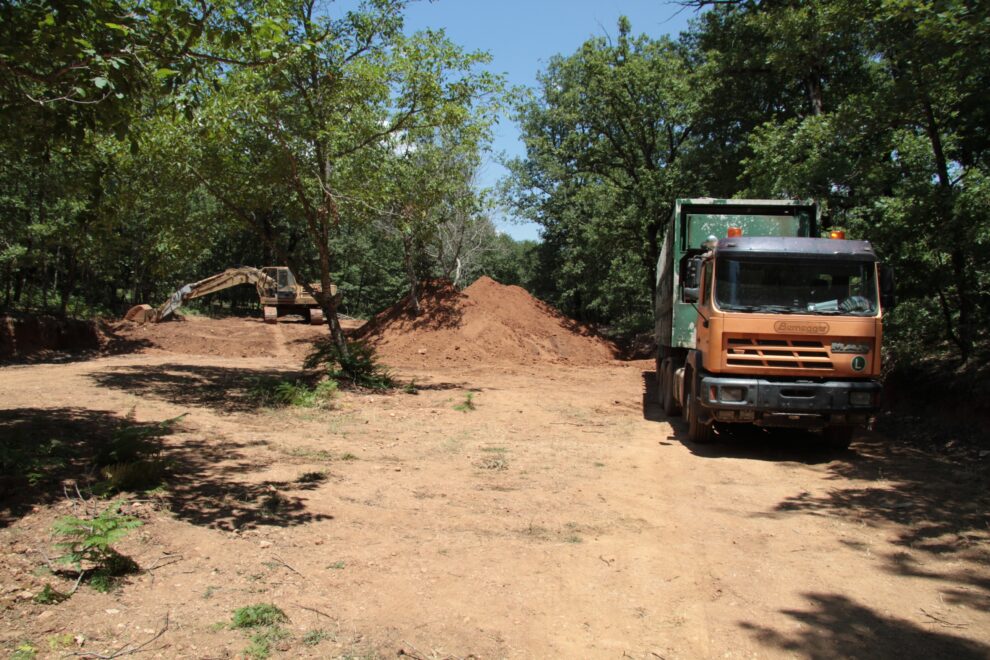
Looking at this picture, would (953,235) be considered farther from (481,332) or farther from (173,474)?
(481,332)

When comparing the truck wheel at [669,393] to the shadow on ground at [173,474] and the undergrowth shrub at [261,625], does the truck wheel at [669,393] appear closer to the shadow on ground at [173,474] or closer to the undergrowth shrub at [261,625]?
the shadow on ground at [173,474]

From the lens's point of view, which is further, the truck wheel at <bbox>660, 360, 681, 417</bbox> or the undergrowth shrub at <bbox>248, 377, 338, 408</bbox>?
the undergrowth shrub at <bbox>248, 377, 338, 408</bbox>

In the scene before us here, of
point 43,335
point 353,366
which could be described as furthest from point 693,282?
point 43,335

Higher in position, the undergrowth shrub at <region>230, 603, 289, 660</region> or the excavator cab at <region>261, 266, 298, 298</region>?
the excavator cab at <region>261, 266, 298, 298</region>

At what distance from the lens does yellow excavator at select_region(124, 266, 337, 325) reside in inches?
1134

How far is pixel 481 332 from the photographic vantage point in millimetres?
23141

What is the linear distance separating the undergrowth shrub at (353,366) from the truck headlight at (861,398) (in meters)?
9.37

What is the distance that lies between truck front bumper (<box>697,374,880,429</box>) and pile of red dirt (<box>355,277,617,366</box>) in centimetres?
1309

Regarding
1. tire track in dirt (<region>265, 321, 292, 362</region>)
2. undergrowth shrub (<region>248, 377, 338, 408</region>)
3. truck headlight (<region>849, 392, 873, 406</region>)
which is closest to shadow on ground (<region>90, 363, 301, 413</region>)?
undergrowth shrub (<region>248, 377, 338, 408</region>)

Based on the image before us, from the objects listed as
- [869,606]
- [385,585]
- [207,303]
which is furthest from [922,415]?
[207,303]

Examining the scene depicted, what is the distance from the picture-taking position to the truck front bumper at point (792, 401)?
28.0ft

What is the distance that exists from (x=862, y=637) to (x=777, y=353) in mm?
5024

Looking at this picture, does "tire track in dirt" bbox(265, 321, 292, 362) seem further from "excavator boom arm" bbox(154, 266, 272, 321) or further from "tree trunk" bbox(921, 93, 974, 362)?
"tree trunk" bbox(921, 93, 974, 362)

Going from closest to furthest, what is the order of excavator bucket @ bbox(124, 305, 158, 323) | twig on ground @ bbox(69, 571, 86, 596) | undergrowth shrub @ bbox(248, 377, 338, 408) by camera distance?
1. twig on ground @ bbox(69, 571, 86, 596)
2. undergrowth shrub @ bbox(248, 377, 338, 408)
3. excavator bucket @ bbox(124, 305, 158, 323)
